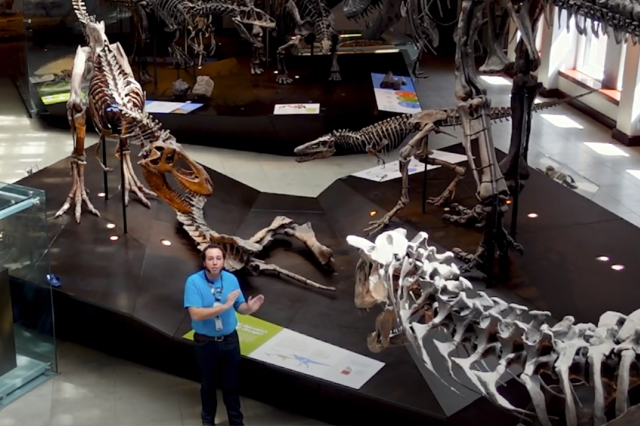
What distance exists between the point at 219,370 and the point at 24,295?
172cm

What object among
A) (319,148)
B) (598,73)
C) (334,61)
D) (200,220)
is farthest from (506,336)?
(598,73)

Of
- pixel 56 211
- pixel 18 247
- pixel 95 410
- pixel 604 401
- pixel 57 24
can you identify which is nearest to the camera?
pixel 604 401

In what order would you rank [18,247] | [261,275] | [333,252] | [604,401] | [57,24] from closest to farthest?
[604,401] → [18,247] → [261,275] → [333,252] → [57,24]

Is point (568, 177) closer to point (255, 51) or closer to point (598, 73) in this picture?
point (598, 73)

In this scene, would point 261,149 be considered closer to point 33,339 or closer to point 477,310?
point 33,339

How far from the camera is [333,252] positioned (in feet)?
23.1

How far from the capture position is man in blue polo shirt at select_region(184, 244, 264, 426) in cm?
484

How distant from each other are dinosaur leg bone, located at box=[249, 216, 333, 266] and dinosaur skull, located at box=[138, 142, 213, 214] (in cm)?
54

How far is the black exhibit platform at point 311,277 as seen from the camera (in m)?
5.38

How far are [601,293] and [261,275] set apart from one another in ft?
7.99

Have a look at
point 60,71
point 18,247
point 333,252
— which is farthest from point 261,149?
point 18,247

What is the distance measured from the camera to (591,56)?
42.2ft

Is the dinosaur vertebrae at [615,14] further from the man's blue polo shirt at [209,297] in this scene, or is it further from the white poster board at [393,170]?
the white poster board at [393,170]

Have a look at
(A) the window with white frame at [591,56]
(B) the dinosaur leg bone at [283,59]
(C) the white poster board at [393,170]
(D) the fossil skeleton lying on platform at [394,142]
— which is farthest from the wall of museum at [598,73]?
(D) the fossil skeleton lying on platform at [394,142]
